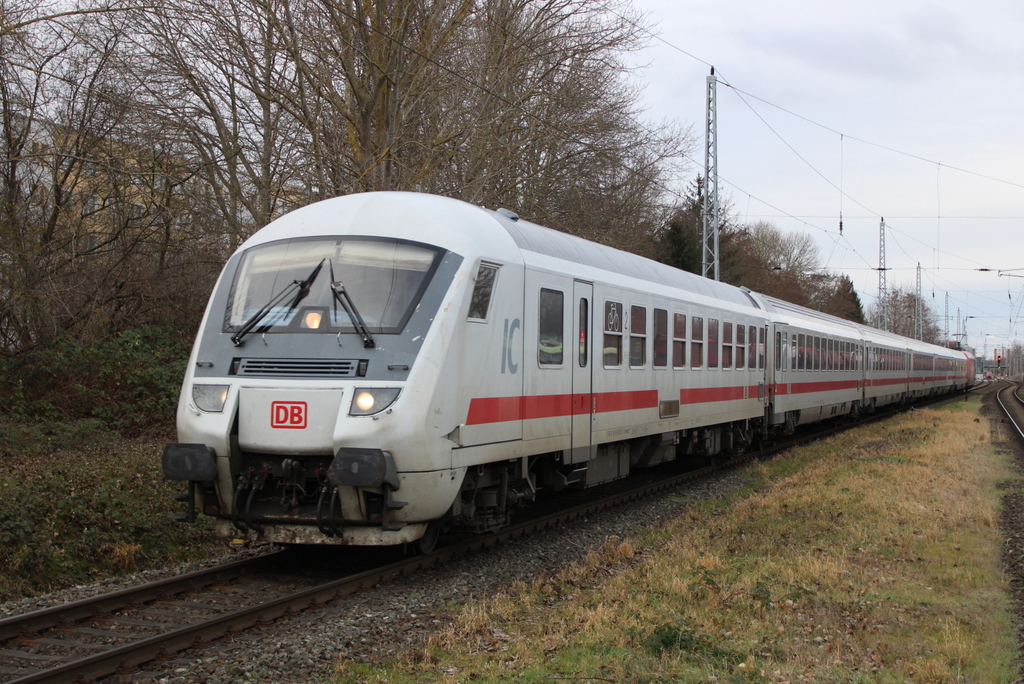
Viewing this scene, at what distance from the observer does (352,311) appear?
285 inches

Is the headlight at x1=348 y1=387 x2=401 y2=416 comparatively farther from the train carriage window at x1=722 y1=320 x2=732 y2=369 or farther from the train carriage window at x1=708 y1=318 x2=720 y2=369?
the train carriage window at x1=722 y1=320 x2=732 y2=369

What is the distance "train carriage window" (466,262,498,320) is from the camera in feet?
25.2

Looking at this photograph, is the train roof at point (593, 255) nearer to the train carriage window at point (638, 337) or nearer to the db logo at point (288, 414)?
the train carriage window at point (638, 337)

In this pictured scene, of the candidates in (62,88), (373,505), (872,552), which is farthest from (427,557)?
(62,88)

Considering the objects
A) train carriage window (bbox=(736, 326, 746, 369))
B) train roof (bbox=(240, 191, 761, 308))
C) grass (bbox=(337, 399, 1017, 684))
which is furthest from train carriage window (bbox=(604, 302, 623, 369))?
train carriage window (bbox=(736, 326, 746, 369))

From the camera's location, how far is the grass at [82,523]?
7.82m

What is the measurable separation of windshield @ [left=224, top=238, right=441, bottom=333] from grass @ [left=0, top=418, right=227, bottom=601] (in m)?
2.66

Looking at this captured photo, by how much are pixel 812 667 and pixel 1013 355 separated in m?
167

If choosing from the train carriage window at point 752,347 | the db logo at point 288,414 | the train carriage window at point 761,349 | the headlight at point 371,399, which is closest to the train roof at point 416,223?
the headlight at point 371,399

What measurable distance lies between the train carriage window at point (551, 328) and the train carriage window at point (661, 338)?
3017 millimetres

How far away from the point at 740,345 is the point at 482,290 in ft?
30.4

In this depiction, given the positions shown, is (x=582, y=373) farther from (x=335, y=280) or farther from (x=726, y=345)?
(x=726, y=345)

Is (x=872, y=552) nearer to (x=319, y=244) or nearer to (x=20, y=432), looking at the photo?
(x=319, y=244)

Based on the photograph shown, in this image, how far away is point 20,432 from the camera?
11805mm
